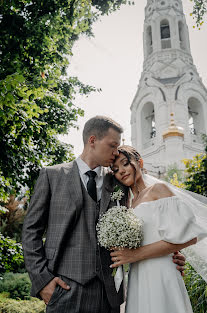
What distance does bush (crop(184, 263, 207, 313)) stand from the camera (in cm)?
423

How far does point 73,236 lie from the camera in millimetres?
2295

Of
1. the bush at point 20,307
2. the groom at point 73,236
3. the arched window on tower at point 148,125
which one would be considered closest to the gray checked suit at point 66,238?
the groom at point 73,236

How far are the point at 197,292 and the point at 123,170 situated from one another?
3047 millimetres

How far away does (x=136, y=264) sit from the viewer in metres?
2.62

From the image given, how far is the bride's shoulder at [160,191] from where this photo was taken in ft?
8.70

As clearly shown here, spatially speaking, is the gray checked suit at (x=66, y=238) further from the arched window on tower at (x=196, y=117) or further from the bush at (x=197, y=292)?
the arched window on tower at (x=196, y=117)

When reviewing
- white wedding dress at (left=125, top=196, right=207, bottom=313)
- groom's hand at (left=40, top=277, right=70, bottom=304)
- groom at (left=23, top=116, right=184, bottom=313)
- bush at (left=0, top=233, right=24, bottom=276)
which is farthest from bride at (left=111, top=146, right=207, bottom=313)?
bush at (left=0, top=233, right=24, bottom=276)

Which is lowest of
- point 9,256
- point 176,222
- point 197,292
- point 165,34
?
point 197,292

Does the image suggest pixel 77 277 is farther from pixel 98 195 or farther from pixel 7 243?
pixel 7 243

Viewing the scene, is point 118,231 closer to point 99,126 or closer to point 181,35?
point 99,126

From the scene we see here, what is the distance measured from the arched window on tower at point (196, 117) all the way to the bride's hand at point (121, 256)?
31.5 m

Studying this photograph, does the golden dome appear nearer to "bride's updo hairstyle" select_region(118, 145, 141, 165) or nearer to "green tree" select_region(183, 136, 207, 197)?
"green tree" select_region(183, 136, 207, 197)

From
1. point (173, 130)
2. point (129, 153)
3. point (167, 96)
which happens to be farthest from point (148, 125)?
point (129, 153)

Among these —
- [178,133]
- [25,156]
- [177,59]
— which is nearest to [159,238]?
[25,156]
